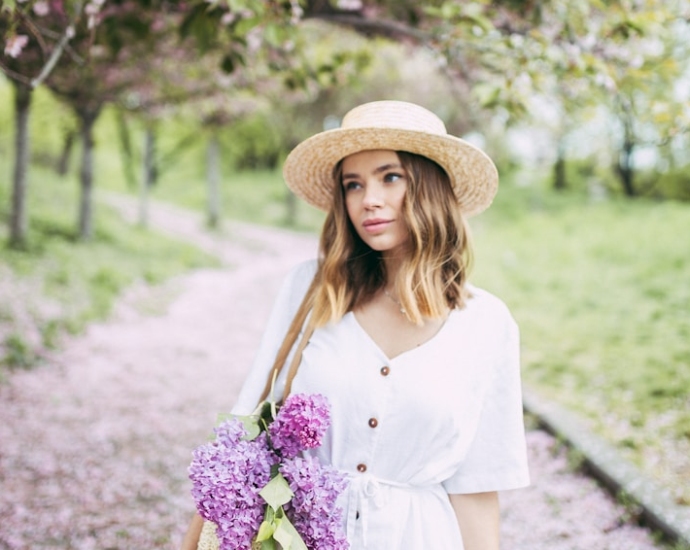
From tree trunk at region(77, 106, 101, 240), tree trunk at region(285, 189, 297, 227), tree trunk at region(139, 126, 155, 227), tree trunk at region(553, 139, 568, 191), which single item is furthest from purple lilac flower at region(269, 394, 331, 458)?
tree trunk at region(553, 139, 568, 191)

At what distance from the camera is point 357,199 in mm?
1955

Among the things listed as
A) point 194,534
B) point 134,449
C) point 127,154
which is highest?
point 194,534

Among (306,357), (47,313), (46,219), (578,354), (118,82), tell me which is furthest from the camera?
(46,219)

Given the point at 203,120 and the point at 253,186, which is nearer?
the point at 203,120

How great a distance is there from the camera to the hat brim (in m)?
1.87

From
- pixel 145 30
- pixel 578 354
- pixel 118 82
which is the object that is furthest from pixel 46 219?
pixel 578 354

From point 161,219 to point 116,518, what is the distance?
1581 cm

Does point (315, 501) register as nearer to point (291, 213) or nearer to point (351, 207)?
point (351, 207)

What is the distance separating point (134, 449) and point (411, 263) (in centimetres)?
369

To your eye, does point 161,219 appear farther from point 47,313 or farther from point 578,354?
point 578,354

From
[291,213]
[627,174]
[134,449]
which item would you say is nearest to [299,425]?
[134,449]

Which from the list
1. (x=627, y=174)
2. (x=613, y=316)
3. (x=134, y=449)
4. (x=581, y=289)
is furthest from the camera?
(x=627, y=174)

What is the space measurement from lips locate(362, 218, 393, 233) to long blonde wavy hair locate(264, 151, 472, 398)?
0.23 feet

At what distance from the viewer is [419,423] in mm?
1730
